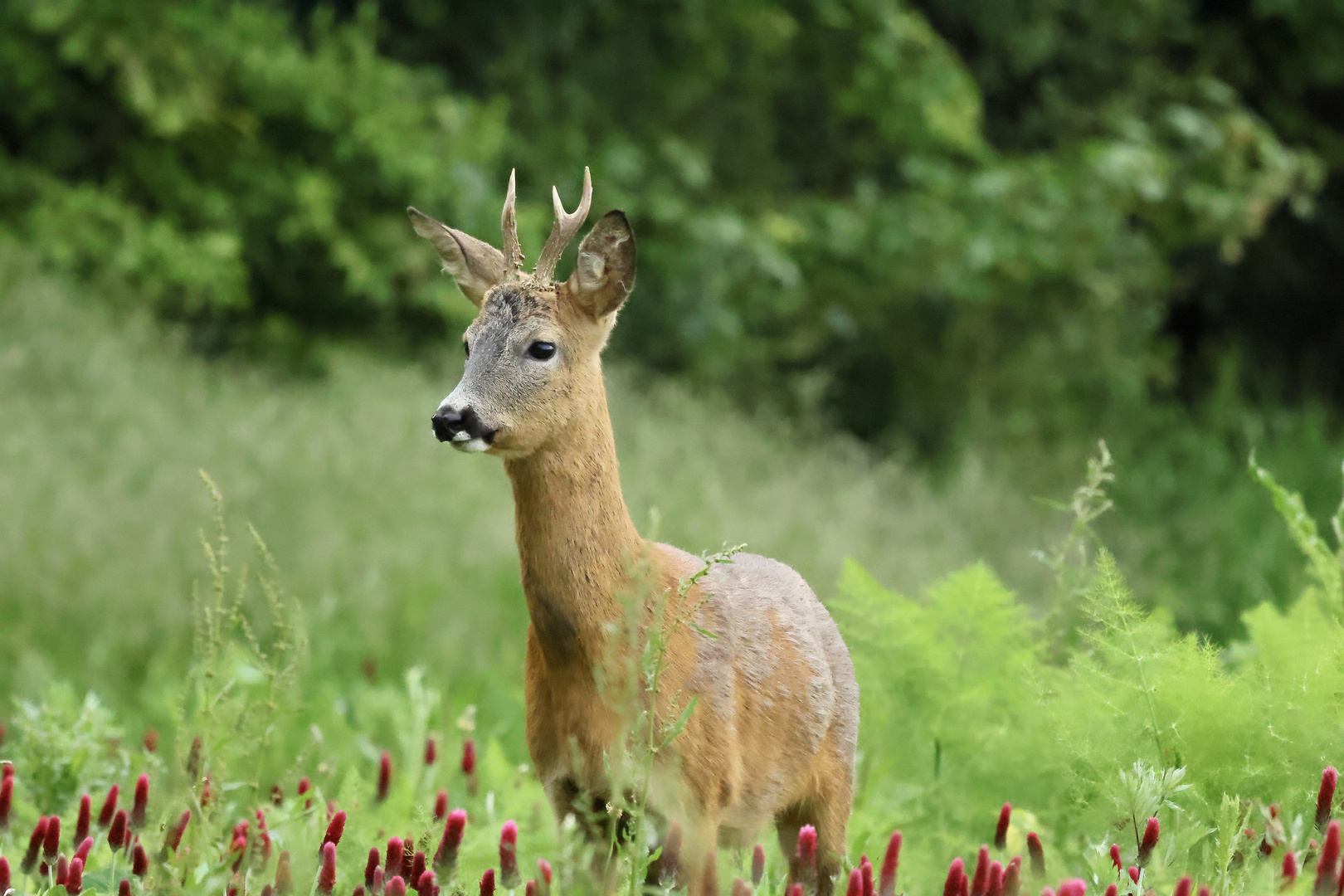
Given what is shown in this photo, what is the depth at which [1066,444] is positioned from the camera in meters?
11.0

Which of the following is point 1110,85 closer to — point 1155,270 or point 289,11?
point 1155,270

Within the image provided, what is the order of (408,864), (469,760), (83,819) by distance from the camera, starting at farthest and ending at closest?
(469,760) → (83,819) → (408,864)

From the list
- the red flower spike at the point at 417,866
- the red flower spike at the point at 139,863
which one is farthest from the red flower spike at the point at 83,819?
the red flower spike at the point at 417,866

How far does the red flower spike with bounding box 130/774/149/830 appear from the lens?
110 inches

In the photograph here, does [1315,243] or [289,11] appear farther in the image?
[1315,243]

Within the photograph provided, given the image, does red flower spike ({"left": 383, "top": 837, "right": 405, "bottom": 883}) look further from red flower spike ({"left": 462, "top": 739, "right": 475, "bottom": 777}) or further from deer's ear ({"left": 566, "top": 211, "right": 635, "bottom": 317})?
red flower spike ({"left": 462, "top": 739, "right": 475, "bottom": 777})

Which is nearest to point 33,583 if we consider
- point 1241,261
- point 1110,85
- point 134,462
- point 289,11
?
point 134,462

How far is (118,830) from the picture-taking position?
2.63 metres

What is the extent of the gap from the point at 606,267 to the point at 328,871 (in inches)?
42.7

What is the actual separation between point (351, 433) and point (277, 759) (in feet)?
11.9

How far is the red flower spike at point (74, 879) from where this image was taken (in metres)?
2.37

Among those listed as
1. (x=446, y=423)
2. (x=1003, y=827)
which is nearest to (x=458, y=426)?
(x=446, y=423)

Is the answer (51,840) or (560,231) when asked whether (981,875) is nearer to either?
(560,231)

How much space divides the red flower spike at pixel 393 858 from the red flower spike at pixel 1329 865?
1386mm
